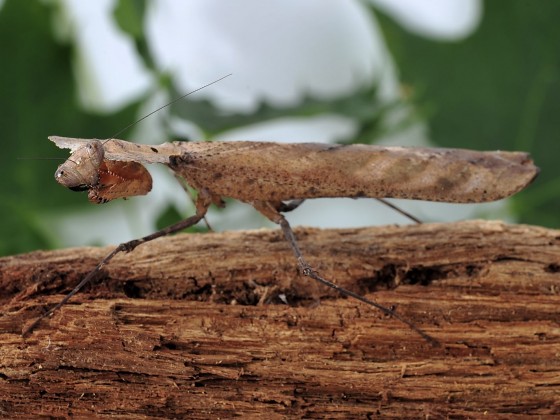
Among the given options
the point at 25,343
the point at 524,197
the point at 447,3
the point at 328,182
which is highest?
the point at 447,3

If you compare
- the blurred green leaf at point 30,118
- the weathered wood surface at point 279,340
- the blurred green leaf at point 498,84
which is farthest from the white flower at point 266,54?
the weathered wood surface at point 279,340

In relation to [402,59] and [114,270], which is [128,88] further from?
[114,270]

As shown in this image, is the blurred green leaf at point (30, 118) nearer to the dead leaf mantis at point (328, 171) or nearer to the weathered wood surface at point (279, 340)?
the dead leaf mantis at point (328, 171)

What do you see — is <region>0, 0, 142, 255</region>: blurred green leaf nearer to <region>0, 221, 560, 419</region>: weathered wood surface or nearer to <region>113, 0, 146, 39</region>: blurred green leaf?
<region>113, 0, 146, 39</region>: blurred green leaf

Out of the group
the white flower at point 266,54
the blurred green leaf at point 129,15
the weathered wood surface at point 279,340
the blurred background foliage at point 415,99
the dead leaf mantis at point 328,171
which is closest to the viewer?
the weathered wood surface at point 279,340

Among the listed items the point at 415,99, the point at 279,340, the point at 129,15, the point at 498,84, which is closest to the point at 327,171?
the point at 279,340

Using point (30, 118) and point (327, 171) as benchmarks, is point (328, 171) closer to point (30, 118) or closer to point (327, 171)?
point (327, 171)

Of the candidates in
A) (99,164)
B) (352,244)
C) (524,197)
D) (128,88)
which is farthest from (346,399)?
(128,88)
